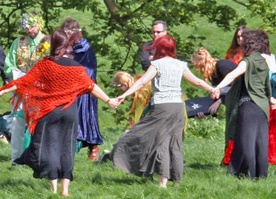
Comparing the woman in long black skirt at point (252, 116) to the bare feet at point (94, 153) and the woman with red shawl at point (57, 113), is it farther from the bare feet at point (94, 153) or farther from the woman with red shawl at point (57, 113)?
the bare feet at point (94, 153)

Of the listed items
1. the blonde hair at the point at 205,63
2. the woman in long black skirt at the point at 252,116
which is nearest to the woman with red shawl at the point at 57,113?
→ the woman in long black skirt at the point at 252,116

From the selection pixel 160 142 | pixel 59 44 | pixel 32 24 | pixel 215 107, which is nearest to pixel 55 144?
pixel 59 44

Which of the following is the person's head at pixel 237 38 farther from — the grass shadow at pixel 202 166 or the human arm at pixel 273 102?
the grass shadow at pixel 202 166

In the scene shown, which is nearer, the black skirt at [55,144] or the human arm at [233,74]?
the black skirt at [55,144]

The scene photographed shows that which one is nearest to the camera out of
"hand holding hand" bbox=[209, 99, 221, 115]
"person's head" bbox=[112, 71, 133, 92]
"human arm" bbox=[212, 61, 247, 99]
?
"human arm" bbox=[212, 61, 247, 99]

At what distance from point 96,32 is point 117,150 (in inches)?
361

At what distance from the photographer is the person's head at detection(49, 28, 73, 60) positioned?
28.8 ft

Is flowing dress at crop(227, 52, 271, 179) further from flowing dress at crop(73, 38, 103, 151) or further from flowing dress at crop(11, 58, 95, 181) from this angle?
flowing dress at crop(73, 38, 103, 151)

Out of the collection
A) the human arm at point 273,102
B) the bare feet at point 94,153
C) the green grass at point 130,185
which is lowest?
the bare feet at point 94,153

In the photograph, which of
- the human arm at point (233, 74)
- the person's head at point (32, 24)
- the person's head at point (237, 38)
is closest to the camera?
the human arm at point (233, 74)

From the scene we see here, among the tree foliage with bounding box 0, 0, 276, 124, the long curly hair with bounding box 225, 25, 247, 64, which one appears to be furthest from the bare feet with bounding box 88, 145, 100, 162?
the tree foliage with bounding box 0, 0, 276, 124

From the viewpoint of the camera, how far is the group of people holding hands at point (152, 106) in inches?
347

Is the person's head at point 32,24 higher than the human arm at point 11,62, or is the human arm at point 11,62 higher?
the person's head at point 32,24

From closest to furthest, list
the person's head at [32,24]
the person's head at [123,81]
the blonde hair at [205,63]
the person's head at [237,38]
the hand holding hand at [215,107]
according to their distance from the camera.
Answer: the person's head at [123,81] < the blonde hair at [205,63] < the person's head at [237,38] < the hand holding hand at [215,107] < the person's head at [32,24]
